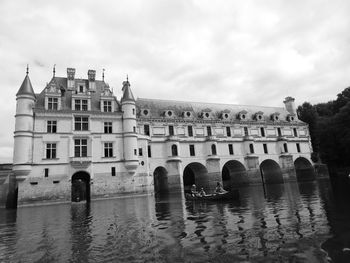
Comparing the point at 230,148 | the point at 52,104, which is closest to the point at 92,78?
the point at 52,104

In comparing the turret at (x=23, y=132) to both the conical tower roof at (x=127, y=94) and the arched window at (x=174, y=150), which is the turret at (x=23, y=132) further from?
the arched window at (x=174, y=150)

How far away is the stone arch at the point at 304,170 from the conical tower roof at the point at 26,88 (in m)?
53.3

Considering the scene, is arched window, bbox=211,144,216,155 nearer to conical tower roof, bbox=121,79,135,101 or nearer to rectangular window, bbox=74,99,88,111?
conical tower roof, bbox=121,79,135,101

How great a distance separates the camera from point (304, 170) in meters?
57.1

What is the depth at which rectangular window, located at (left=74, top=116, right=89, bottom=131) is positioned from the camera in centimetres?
3634

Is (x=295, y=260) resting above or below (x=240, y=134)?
below

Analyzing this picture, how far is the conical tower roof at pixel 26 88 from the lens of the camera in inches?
1334

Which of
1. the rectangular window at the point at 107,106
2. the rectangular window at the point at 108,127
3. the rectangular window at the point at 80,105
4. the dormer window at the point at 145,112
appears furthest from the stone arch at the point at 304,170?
the rectangular window at the point at 80,105

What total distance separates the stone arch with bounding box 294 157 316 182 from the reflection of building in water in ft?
1.53

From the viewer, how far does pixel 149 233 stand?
12.0 m

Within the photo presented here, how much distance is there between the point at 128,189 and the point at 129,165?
11.0 feet

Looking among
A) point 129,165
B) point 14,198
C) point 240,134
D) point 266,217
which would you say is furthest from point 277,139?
point 14,198

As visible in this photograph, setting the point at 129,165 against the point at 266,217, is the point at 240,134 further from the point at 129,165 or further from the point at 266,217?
the point at 266,217

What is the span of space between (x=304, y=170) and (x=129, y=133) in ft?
134
